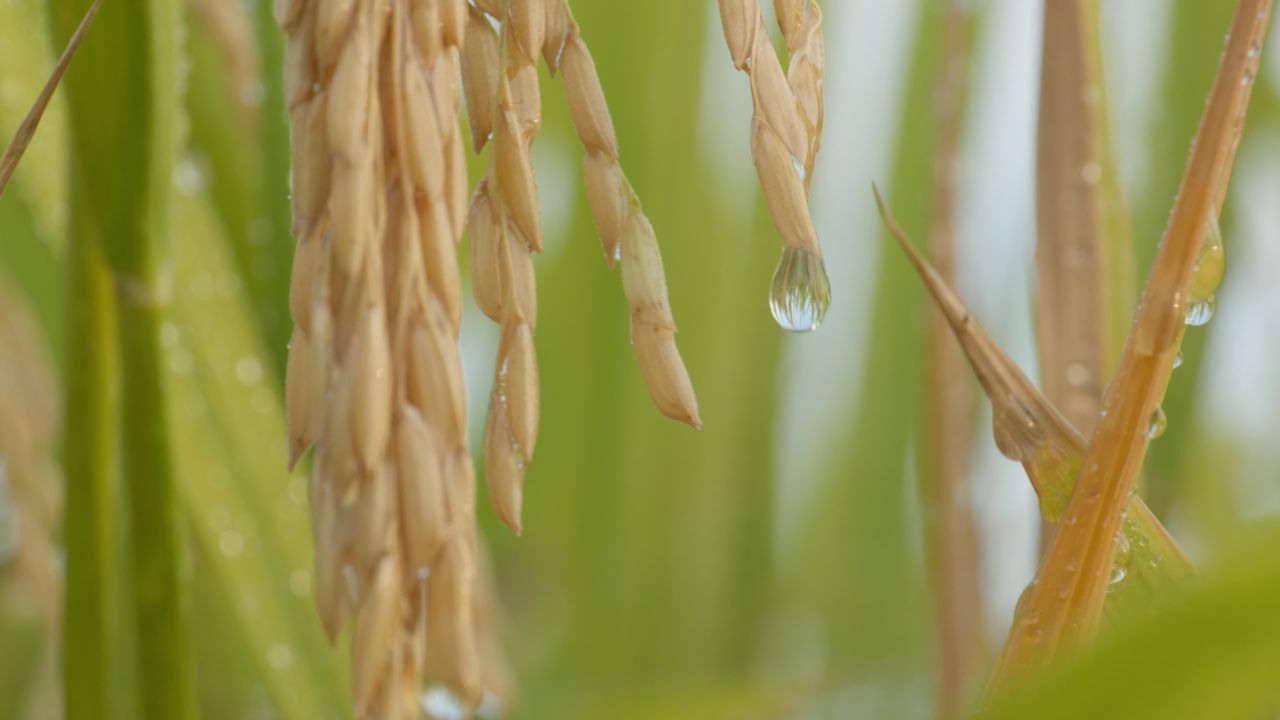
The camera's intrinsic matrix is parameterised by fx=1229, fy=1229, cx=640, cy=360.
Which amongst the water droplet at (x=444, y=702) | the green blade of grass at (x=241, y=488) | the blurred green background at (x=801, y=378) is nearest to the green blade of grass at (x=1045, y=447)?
the water droplet at (x=444, y=702)

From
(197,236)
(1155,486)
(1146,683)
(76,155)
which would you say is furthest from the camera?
(1155,486)

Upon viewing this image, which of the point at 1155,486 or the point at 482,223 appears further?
the point at 1155,486

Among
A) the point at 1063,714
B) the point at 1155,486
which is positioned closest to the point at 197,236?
the point at 1063,714

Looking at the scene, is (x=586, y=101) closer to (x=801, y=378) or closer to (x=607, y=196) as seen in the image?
(x=607, y=196)

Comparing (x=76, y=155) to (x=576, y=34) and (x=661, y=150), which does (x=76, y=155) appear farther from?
(x=661, y=150)

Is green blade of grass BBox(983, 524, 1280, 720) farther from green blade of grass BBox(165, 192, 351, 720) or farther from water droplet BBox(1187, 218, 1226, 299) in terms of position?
green blade of grass BBox(165, 192, 351, 720)

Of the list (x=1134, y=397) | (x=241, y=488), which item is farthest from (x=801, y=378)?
(x=1134, y=397)
